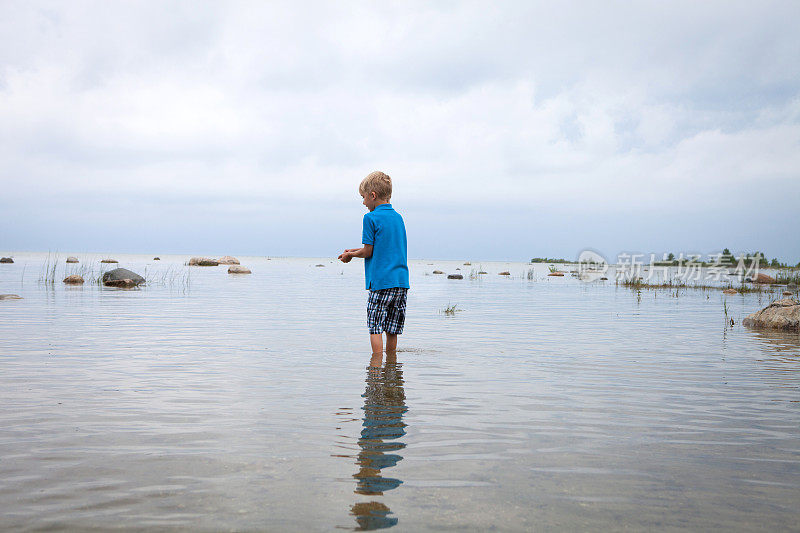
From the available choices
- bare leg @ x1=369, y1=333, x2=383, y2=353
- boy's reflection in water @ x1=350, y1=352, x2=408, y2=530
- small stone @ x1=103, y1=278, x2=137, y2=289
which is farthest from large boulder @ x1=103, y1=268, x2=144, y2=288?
boy's reflection in water @ x1=350, y1=352, x2=408, y2=530

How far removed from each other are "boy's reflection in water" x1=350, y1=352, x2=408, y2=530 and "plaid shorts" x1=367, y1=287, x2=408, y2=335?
2.24ft

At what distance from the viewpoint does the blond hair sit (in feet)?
22.2

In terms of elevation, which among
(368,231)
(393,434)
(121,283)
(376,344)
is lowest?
(393,434)

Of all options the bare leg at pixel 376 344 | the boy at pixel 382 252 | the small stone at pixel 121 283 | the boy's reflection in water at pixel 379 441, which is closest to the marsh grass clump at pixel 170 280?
the small stone at pixel 121 283

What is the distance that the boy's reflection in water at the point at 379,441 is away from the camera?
8.55 feet

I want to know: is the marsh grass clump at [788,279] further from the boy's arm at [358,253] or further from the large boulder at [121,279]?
the large boulder at [121,279]

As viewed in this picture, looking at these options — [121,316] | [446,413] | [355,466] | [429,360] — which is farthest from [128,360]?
[121,316]

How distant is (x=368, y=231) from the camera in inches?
263

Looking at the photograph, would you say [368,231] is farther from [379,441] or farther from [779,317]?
[779,317]

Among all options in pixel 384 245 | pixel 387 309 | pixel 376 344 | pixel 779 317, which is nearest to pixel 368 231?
pixel 384 245

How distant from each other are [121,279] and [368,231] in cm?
1767

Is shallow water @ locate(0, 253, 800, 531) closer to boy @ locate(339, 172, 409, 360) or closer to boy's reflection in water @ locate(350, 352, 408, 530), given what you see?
boy's reflection in water @ locate(350, 352, 408, 530)

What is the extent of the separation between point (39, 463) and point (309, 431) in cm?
155

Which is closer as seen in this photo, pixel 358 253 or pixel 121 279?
pixel 358 253
